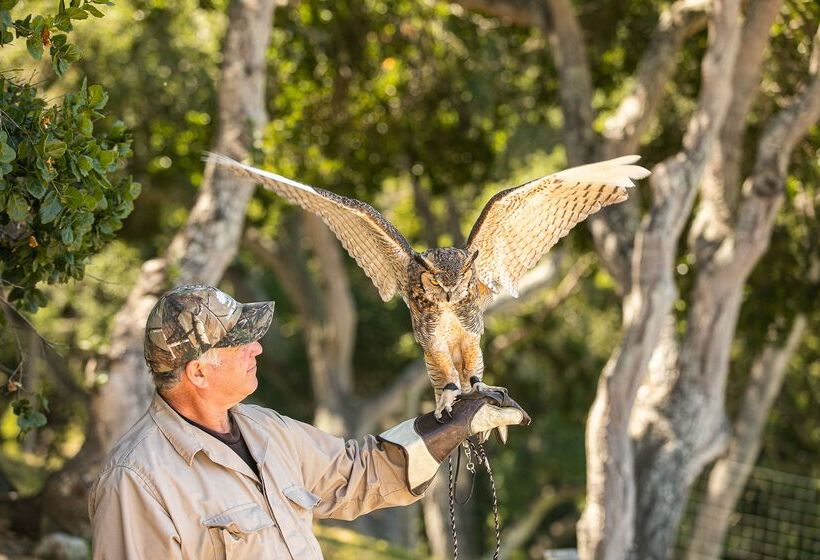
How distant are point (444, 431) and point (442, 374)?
1.13ft

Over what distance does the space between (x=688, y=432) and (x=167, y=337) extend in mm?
5234

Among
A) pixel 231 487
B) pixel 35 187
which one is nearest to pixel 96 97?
pixel 35 187

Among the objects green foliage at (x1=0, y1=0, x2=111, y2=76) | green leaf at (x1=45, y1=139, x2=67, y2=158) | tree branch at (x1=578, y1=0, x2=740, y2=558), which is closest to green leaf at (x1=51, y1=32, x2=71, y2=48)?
green foliage at (x1=0, y1=0, x2=111, y2=76)

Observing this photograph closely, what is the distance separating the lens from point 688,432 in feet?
24.9

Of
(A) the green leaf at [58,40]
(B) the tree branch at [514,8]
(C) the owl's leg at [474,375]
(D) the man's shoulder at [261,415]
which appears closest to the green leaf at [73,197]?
(A) the green leaf at [58,40]

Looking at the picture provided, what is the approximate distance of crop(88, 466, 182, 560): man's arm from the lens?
9.32ft

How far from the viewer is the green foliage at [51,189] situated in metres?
3.42

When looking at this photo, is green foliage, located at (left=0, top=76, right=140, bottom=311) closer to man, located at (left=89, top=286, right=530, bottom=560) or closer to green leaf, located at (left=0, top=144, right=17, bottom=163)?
green leaf, located at (left=0, top=144, right=17, bottom=163)

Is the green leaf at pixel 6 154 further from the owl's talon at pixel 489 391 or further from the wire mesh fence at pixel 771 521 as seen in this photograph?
the wire mesh fence at pixel 771 521

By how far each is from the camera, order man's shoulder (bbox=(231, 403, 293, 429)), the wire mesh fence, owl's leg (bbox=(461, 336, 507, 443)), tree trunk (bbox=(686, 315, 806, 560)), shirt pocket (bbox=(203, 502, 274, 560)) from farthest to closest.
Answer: the wire mesh fence
tree trunk (bbox=(686, 315, 806, 560))
owl's leg (bbox=(461, 336, 507, 443))
man's shoulder (bbox=(231, 403, 293, 429))
shirt pocket (bbox=(203, 502, 274, 560))

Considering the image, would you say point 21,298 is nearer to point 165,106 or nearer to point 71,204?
point 71,204

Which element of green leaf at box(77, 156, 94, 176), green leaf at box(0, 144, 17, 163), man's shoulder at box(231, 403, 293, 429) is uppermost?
green leaf at box(77, 156, 94, 176)

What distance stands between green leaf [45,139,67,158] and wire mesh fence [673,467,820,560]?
937 cm

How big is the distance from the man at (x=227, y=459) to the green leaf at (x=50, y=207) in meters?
0.57
